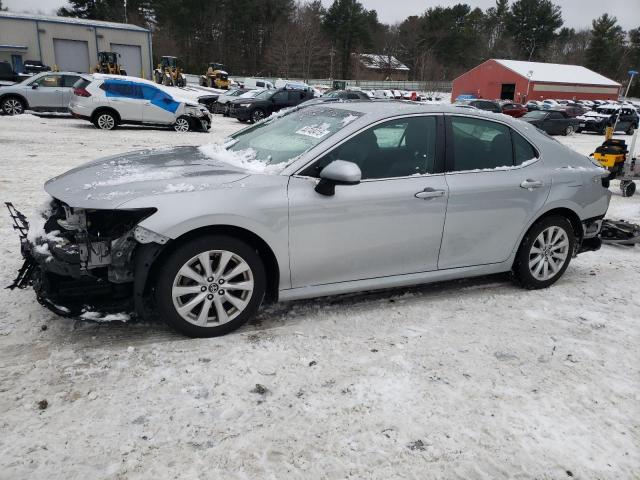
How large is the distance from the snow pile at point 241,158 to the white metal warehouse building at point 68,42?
42.4 meters

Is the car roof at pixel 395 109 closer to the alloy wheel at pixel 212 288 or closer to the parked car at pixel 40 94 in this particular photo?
the alloy wheel at pixel 212 288

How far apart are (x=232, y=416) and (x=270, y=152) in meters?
2.06

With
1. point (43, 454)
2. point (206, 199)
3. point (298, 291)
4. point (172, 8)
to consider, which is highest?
point (172, 8)

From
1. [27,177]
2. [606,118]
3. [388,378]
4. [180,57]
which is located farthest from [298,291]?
[180,57]

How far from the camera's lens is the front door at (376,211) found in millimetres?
3643

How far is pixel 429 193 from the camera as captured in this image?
3.98 m

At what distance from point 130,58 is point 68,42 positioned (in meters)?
4.90

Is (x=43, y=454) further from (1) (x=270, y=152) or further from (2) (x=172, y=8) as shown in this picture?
(2) (x=172, y=8)

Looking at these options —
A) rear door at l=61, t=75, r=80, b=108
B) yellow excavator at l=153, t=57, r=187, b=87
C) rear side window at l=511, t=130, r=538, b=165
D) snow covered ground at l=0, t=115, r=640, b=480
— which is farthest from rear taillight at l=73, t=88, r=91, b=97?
yellow excavator at l=153, t=57, r=187, b=87

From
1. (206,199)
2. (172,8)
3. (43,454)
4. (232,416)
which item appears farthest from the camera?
(172,8)

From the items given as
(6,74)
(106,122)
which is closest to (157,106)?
(106,122)

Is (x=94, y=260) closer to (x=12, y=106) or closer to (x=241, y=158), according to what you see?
(x=241, y=158)

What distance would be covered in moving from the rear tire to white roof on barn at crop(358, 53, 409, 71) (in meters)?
69.7

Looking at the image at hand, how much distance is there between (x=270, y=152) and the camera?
4.03 meters
